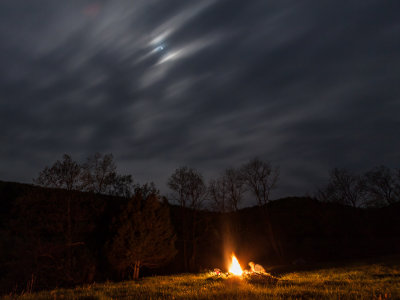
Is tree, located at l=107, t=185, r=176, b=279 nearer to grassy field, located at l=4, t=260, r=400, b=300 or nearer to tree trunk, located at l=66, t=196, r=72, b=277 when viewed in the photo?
tree trunk, located at l=66, t=196, r=72, b=277

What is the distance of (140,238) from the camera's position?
2342 centimetres

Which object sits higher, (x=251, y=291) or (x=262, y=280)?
(x=251, y=291)

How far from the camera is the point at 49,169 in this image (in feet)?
68.2

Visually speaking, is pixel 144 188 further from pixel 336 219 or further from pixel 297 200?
pixel 297 200

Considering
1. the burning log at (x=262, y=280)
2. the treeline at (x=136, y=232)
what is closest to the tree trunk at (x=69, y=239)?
the treeline at (x=136, y=232)

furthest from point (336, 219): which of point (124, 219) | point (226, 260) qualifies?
point (124, 219)

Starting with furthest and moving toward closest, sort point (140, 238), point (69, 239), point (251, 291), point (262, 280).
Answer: point (140, 238) → point (69, 239) → point (262, 280) → point (251, 291)

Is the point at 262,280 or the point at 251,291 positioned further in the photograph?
the point at 262,280

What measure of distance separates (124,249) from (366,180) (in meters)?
41.5

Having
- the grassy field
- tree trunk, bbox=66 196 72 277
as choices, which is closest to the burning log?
the grassy field

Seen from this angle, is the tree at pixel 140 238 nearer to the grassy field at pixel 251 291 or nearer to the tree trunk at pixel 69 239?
the tree trunk at pixel 69 239

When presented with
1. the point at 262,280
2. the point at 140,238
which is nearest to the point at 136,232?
the point at 140,238

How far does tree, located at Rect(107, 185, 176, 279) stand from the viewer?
75.0ft

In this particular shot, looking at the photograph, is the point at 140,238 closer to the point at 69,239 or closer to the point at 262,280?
the point at 69,239
